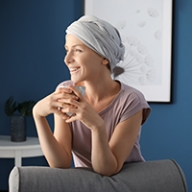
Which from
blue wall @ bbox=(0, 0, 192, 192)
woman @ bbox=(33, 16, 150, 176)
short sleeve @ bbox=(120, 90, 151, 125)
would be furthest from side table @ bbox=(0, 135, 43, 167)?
short sleeve @ bbox=(120, 90, 151, 125)

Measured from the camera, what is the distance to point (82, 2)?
10.9 ft

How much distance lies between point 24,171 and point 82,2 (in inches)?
94.3

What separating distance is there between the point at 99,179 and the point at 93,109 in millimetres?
217

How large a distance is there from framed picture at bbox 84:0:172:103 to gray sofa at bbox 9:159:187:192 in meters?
1.92

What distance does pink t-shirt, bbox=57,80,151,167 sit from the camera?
1.43 m

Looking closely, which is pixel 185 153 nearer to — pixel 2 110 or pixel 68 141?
pixel 2 110

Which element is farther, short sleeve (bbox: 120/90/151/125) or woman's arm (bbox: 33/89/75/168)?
short sleeve (bbox: 120/90/151/125)

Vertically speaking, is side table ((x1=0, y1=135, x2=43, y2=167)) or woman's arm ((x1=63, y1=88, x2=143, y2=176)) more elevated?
woman's arm ((x1=63, y1=88, x2=143, y2=176))

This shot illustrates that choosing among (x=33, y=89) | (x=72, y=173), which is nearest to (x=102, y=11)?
(x=33, y=89)

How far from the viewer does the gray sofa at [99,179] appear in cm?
112

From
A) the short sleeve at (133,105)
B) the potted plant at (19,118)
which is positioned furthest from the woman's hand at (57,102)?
the potted plant at (19,118)

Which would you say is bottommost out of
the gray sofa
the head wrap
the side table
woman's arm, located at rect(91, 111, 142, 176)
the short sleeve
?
the side table

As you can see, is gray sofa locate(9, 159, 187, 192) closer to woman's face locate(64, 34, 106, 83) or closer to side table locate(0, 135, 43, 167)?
woman's face locate(64, 34, 106, 83)

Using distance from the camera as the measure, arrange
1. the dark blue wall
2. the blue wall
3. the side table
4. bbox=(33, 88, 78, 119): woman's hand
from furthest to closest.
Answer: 1. the dark blue wall
2. the blue wall
3. the side table
4. bbox=(33, 88, 78, 119): woman's hand
